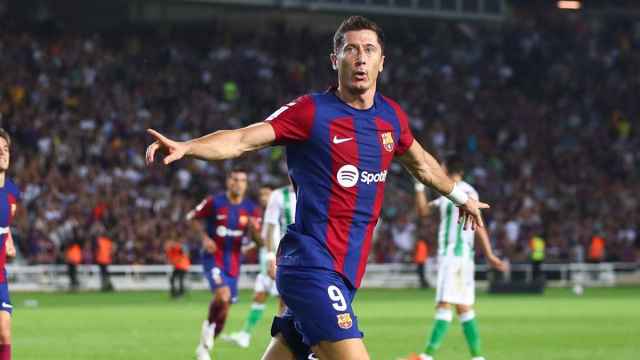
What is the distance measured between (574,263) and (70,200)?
1655cm

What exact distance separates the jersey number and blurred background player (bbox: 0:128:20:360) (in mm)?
5917

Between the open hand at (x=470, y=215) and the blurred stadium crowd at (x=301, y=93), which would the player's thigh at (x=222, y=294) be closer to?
the open hand at (x=470, y=215)

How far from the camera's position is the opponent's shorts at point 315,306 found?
7.89 metres

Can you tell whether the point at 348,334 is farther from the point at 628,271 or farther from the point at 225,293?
the point at 628,271

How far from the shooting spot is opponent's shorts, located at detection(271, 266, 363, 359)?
25.9 feet

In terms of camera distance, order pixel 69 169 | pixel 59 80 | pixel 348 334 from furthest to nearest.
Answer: pixel 59 80 → pixel 69 169 → pixel 348 334

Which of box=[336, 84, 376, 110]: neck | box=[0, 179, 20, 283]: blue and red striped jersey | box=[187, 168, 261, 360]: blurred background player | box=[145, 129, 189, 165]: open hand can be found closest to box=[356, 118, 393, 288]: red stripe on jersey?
box=[336, 84, 376, 110]: neck

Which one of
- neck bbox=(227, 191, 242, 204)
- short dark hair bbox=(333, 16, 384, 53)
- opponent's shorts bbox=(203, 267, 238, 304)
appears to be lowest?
opponent's shorts bbox=(203, 267, 238, 304)

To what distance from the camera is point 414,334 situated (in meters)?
21.7

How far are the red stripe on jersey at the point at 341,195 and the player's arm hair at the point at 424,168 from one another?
2.36 ft

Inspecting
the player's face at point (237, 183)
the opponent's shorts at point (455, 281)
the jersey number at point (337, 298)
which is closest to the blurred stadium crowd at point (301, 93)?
the player's face at point (237, 183)

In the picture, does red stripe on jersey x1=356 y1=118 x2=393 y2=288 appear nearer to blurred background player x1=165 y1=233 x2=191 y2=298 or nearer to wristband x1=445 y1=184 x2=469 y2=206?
wristband x1=445 y1=184 x2=469 y2=206

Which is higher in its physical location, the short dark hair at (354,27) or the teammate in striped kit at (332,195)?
the short dark hair at (354,27)

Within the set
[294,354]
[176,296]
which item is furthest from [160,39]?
[294,354]
